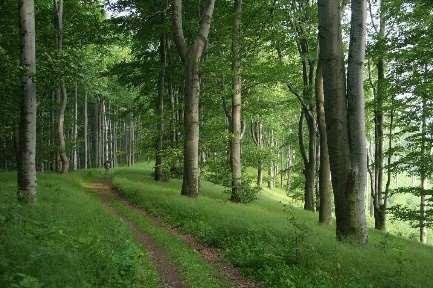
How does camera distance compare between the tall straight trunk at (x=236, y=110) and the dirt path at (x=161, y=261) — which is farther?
the tall straight trunk at (x=236, y=110)

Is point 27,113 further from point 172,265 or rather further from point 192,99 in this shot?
point 192,99

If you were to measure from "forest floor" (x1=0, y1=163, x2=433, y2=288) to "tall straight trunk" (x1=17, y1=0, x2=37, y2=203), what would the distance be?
35.5 inches

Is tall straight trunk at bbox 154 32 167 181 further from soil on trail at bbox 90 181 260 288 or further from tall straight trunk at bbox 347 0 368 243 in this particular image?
tall straight trunk at bbox 347 0 368 243

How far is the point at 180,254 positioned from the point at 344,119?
5273 millimetres

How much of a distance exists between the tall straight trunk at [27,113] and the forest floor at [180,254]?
35.5 inches

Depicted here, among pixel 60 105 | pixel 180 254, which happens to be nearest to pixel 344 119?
pixel 180 254

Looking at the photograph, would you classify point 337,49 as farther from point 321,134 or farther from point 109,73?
point 109,73

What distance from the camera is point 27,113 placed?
13430mm

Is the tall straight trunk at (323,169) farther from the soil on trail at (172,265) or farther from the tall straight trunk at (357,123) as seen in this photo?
the tall straight trunk at (357,123)

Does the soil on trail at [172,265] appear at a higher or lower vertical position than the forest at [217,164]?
lower

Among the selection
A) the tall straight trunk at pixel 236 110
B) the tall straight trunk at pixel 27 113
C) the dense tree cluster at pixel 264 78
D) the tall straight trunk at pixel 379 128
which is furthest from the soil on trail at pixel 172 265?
the tall straight trunk at pixel 379 128

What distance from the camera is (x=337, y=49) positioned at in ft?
35.9

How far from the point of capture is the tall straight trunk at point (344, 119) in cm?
1091

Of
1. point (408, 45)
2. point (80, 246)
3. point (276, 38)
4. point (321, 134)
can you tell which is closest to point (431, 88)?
point (408, 45)
